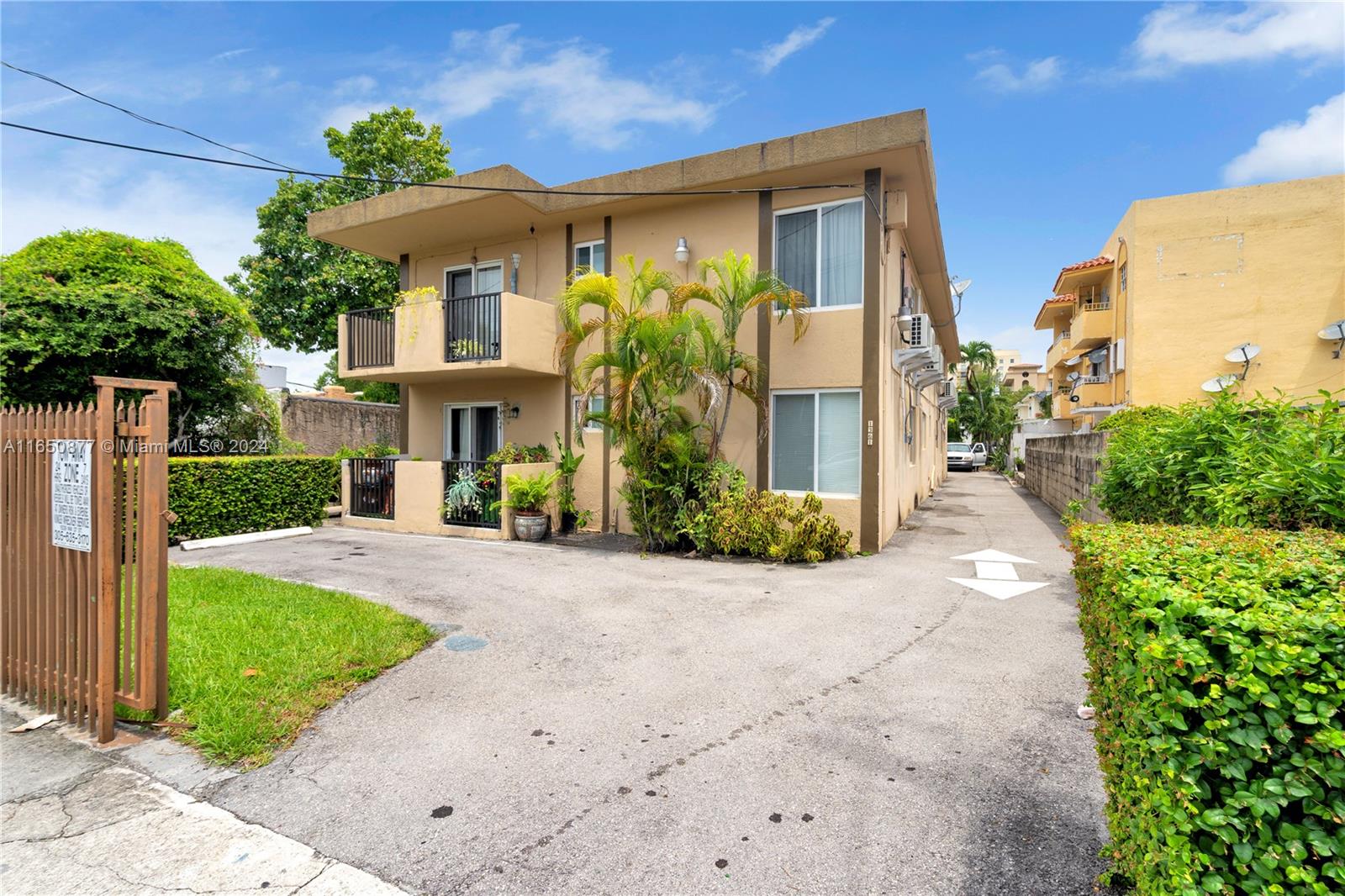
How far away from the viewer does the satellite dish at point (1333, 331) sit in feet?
54.8

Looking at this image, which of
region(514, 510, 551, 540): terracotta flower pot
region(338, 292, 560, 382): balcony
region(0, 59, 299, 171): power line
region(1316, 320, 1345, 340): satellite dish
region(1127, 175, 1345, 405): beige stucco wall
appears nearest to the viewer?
region(0, 59, 299, 171): power line

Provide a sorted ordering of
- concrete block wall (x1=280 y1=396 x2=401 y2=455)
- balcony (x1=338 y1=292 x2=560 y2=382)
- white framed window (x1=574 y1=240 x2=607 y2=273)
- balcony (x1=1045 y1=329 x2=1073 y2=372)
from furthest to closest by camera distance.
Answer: balcony (x1=1045 y1=329 x2=1073 y2=372), concrete block wall (x1=280 y1=396 x2=401 y2=455), white framed window (x1=574 y1=240 x2=607 y2=273), balcony (x1=338 y1=292 x2=560 y2=382)

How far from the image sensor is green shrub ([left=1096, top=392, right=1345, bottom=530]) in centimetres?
381

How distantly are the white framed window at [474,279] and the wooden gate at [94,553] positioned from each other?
954 cm

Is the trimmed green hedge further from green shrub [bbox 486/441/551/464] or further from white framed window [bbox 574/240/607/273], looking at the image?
white framed window [bbox 574/240/607/273]

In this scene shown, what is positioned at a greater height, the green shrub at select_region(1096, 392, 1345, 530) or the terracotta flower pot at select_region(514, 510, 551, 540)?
the green shrub at select_region(1096, 392, 1345, 530)

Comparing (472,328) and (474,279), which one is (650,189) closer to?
(472,328)

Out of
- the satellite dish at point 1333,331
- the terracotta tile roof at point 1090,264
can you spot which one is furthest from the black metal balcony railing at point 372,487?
the terracotta tile roof at point 1090,264

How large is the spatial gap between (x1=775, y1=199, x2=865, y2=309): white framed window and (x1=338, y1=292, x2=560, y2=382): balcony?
186 inches

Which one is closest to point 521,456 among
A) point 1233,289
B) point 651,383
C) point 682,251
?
point 651,383

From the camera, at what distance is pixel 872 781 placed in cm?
326

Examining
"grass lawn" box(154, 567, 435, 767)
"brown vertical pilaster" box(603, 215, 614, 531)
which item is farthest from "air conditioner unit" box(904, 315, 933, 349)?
"grass lawn" box(154, 567, 435, 767)

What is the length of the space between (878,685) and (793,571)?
3.94 meters

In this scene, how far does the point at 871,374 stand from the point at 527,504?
6.40 meters
